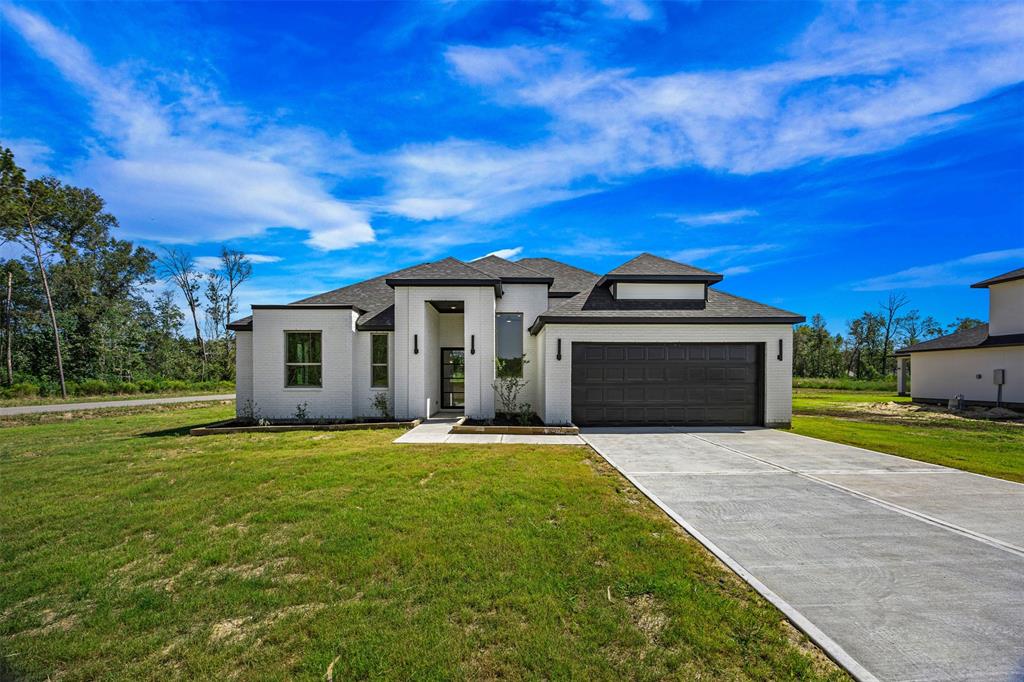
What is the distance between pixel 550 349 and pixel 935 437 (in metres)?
10.2

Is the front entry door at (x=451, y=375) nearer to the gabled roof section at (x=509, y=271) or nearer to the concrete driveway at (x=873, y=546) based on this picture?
the gabled roof section at (x=509, y=271)

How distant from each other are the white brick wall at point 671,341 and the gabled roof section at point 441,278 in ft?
8.34

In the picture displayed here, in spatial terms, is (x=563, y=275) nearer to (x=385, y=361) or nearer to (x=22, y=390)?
(x=385, y=361)

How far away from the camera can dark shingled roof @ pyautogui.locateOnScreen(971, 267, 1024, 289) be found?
688 inches

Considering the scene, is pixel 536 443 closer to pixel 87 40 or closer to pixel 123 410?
pixel 87 40

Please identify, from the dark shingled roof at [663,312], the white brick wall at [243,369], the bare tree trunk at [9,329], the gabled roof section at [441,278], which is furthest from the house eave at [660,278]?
the bare tree trunk at [9,329]

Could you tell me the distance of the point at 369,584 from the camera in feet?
11.0

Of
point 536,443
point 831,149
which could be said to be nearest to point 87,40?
point 536,443

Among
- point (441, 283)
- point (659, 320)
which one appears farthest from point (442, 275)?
point (659, 320)

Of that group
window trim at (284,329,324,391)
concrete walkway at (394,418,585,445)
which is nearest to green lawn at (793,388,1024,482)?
concrete walkway at (394,418,585,445)

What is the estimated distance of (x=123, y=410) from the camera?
1755 centimetres

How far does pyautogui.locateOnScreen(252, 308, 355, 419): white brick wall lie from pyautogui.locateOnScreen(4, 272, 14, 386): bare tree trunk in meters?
25.8

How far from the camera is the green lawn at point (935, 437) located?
7.77 m

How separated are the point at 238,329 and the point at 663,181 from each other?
54.1 feet
